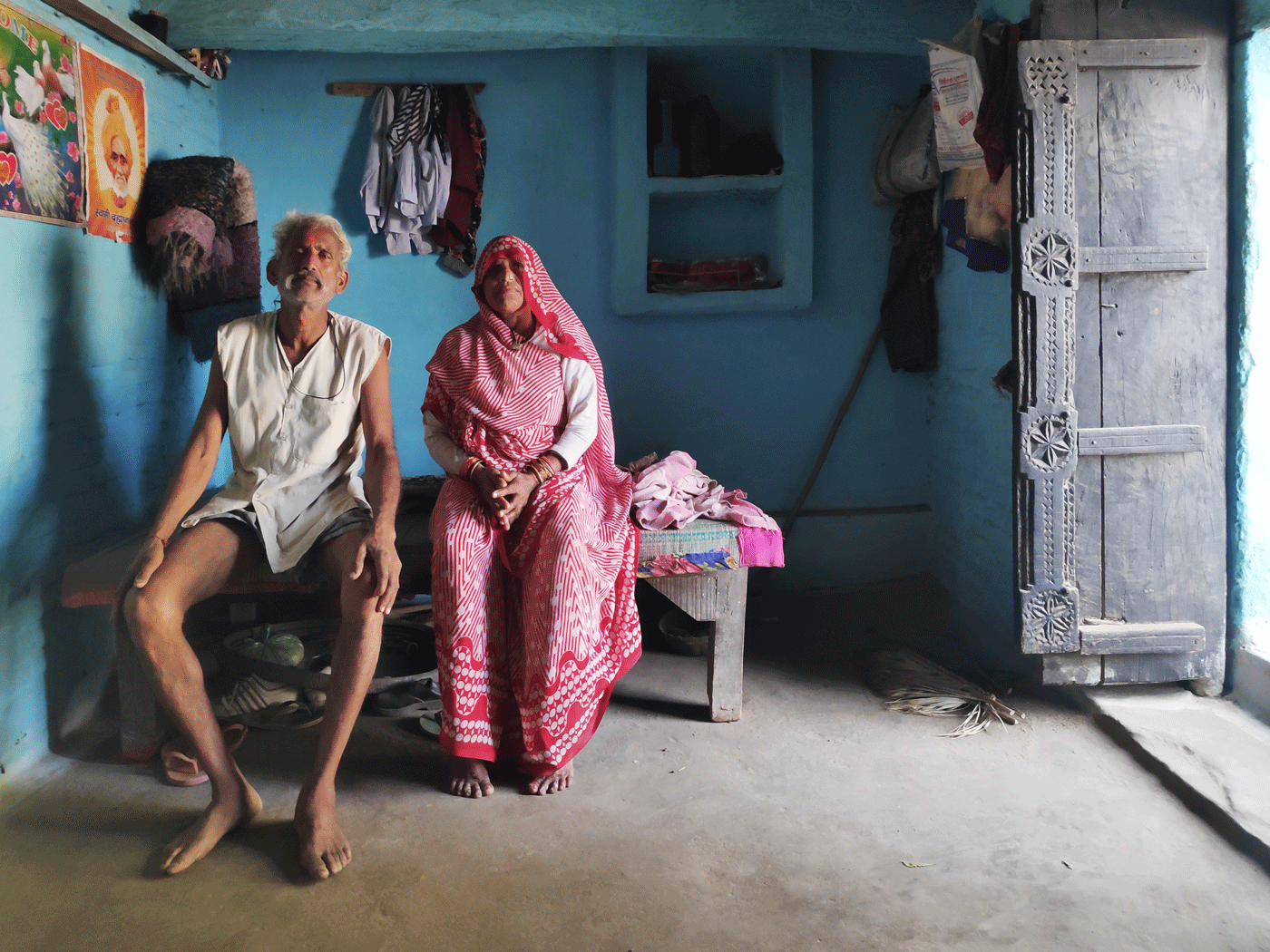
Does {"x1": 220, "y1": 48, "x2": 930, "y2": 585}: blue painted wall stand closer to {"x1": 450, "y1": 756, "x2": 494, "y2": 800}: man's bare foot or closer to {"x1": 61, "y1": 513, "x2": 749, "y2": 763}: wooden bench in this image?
{"x1": 61, "y1": 513, "x2": 749, "y2": 763}: wooden bench

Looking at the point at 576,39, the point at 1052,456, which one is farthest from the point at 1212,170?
the point at 576,39

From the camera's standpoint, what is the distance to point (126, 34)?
3.12 m

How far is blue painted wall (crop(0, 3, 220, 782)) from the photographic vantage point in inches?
103

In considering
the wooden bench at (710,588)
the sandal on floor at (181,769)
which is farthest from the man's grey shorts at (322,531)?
the sandal on floor at (181,769)

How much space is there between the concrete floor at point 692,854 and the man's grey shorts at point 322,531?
1.91ft

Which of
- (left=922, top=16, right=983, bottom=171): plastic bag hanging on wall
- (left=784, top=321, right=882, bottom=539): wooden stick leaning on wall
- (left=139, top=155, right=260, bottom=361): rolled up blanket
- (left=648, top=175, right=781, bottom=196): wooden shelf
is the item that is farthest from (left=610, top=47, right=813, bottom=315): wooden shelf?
(left=139, top=155, right=260, bottom=361): rolled up blanket

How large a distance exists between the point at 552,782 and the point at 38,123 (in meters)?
2.49

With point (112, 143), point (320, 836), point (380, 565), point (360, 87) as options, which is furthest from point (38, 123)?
point (320, 836)

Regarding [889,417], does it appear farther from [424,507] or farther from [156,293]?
[156,293]

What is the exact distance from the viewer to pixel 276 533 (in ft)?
8.75

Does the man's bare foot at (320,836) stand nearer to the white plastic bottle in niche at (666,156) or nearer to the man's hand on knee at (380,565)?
the man's hand on knee at (380,565)

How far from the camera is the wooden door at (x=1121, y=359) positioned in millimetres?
2793

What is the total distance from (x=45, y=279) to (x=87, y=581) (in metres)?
0.94

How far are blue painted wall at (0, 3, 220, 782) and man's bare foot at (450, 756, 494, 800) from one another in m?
1.27
